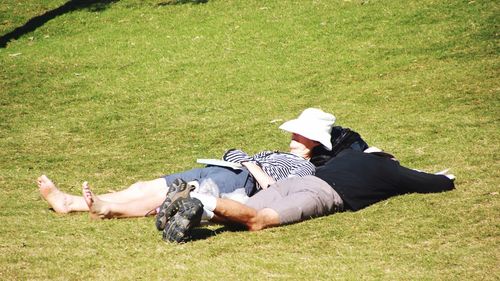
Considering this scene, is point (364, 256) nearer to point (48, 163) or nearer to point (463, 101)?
point (48, 163)

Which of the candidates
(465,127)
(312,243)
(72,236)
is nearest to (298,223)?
(312,243)

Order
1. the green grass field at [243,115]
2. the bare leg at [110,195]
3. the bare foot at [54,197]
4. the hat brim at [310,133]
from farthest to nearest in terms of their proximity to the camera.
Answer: the hat brim at [310,133], the bare foot at [54,197], the bare leg at [110,195], the green grass field at [243,115]

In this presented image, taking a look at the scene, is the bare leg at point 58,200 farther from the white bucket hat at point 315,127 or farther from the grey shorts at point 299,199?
the white bucket hat at point 315,127

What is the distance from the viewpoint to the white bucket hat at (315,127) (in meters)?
7.72

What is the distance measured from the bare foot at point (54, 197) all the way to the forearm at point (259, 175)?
1.71m

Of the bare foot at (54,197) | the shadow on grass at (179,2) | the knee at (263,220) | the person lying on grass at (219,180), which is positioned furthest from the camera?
the shadow on grass at (179,2)

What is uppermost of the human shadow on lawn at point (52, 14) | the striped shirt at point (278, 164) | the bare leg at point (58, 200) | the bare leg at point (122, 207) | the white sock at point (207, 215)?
the white sock at point (207, 215)

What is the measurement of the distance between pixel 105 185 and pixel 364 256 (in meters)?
3.73

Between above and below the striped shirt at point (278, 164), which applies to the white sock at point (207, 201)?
above

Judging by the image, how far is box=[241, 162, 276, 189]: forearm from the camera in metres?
7.23

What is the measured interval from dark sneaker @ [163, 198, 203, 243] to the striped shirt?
1.19 metres

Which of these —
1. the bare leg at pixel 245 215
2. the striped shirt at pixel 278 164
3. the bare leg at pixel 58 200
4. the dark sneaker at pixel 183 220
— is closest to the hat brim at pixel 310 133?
the striped shirt at pixel 278 164

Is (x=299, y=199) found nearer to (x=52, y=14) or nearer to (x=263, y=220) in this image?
(x=263, y=220)

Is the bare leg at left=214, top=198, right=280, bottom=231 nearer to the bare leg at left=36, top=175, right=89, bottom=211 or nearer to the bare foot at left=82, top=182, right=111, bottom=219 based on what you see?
the bare foot at left=82, top=182, right=111, bottom=219
